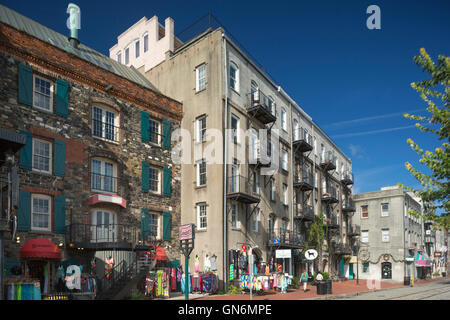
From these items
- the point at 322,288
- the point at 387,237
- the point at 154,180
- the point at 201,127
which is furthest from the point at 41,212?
the point at 387,237

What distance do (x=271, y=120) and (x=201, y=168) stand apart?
277 inches

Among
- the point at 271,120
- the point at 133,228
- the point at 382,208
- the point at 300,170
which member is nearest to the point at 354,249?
the point at 382,208

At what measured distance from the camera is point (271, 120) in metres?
30.0

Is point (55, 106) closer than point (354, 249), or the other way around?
point (55, 106)

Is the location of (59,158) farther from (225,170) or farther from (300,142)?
(300,142)

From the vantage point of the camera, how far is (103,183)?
2153cm

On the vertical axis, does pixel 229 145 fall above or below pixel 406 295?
above

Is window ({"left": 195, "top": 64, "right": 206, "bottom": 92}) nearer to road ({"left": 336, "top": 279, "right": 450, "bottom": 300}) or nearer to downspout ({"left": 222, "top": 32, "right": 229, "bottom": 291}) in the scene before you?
downspout ({"left": 222, "top": 32, "right": 229, "bottom": 291})

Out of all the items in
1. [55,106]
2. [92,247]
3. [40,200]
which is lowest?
[92,247]

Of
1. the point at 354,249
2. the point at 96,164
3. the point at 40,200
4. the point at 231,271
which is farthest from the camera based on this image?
the point at 354,249

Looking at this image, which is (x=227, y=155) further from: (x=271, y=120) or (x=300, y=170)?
(x=300, y=170)

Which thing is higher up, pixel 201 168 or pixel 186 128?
pixel 186 128

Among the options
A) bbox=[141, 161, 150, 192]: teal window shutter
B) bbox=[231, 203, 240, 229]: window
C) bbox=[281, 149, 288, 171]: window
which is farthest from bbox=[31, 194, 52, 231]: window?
bbox=[281, 149, 288, 171]: window

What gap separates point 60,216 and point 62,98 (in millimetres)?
5726
